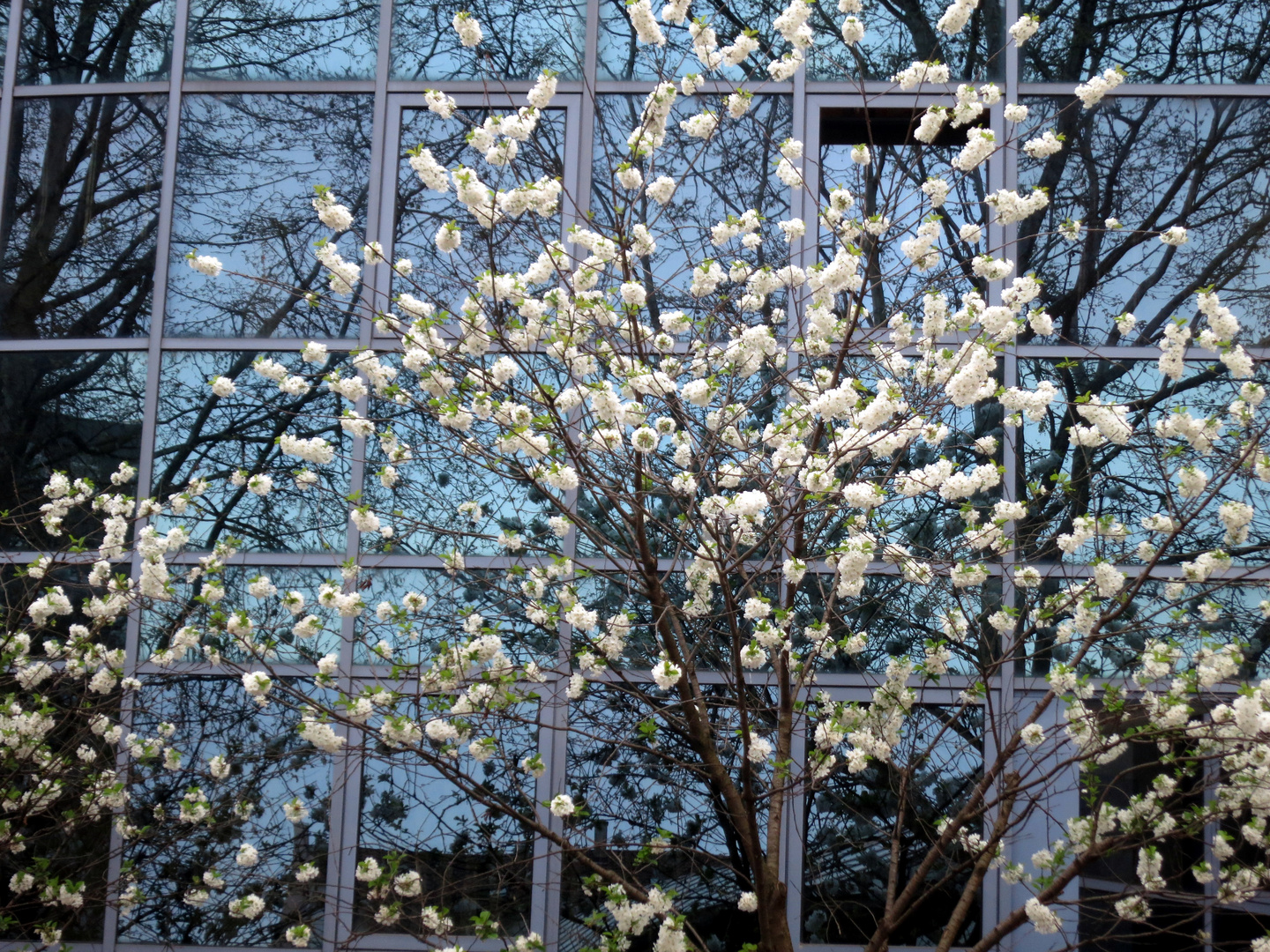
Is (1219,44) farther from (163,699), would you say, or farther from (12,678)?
(12,678)

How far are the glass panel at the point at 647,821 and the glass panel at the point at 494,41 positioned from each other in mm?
3185

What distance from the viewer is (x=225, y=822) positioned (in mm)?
5203

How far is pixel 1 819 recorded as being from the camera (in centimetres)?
466

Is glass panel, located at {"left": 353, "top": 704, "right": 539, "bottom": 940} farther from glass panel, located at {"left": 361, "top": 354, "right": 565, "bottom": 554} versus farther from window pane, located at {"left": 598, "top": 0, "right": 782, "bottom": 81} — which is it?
window pane, located at {"left": 598, "top": 0, "right": 782, "bottom": 81}

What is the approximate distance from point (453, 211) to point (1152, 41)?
3595 millimetres

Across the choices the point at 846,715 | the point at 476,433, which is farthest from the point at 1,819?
the point at 846,715

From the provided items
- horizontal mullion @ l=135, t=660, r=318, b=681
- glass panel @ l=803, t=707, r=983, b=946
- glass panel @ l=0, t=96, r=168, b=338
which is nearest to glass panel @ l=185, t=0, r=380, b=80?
glass panel @ l=0, t=96, r=168, b=338

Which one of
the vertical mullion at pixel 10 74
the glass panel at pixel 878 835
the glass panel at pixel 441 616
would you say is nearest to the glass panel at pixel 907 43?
the glass panel at pixel 441 616

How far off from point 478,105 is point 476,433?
5.72ft

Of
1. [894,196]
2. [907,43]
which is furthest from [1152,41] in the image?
[894,196]

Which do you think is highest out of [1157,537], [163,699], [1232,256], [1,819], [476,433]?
[1232,256]

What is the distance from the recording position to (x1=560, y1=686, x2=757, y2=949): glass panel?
5.13 meters

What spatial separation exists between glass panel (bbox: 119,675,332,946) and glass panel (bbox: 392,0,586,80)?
3206mm

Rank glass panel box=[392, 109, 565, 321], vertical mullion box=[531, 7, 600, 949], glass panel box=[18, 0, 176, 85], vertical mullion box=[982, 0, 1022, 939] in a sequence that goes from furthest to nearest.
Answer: glass panel box=[18, 0, 176, 85] → glass panel box=[392, 109, 565, 321] → vertical mullion box=[531, 7, 600, 949] → vertical mullion box=[982, 0, 1022, 939]
